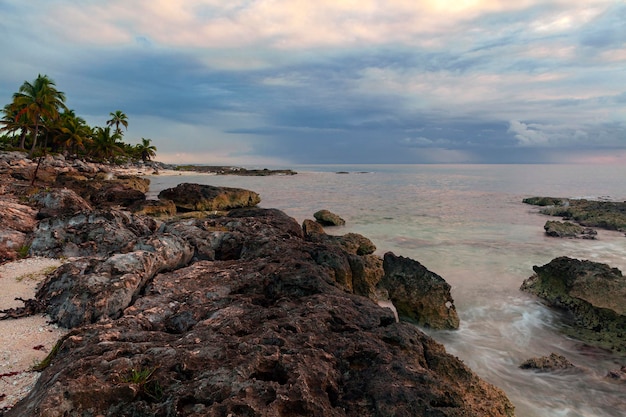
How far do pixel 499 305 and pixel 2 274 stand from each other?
1500 centimetres

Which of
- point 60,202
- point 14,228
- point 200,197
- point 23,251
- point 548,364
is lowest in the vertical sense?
point 548,364

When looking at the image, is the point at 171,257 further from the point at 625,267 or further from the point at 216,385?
the point at 625,267

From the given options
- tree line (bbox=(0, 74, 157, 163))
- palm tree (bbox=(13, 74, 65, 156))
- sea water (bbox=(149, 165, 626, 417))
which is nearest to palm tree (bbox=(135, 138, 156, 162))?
tree line (bbox=(0, 74, 157, 163))

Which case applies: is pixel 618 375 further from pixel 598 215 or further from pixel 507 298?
pixel 598 215

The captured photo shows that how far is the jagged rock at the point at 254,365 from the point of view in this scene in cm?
367

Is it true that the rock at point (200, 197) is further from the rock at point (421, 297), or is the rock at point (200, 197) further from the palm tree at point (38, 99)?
the palm tree at point (38, 99)

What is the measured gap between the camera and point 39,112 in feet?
173

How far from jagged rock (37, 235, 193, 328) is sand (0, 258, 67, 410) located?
34 centimetres

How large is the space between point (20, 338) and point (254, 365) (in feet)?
15.6

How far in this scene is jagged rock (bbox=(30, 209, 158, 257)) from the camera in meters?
11.1

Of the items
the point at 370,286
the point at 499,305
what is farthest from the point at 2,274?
the point at 499,305

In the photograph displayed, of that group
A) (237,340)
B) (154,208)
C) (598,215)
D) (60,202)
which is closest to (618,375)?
(237,340)

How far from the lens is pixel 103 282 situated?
665 cm

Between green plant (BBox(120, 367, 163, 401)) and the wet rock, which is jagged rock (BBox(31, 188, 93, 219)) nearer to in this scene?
the wet rock
